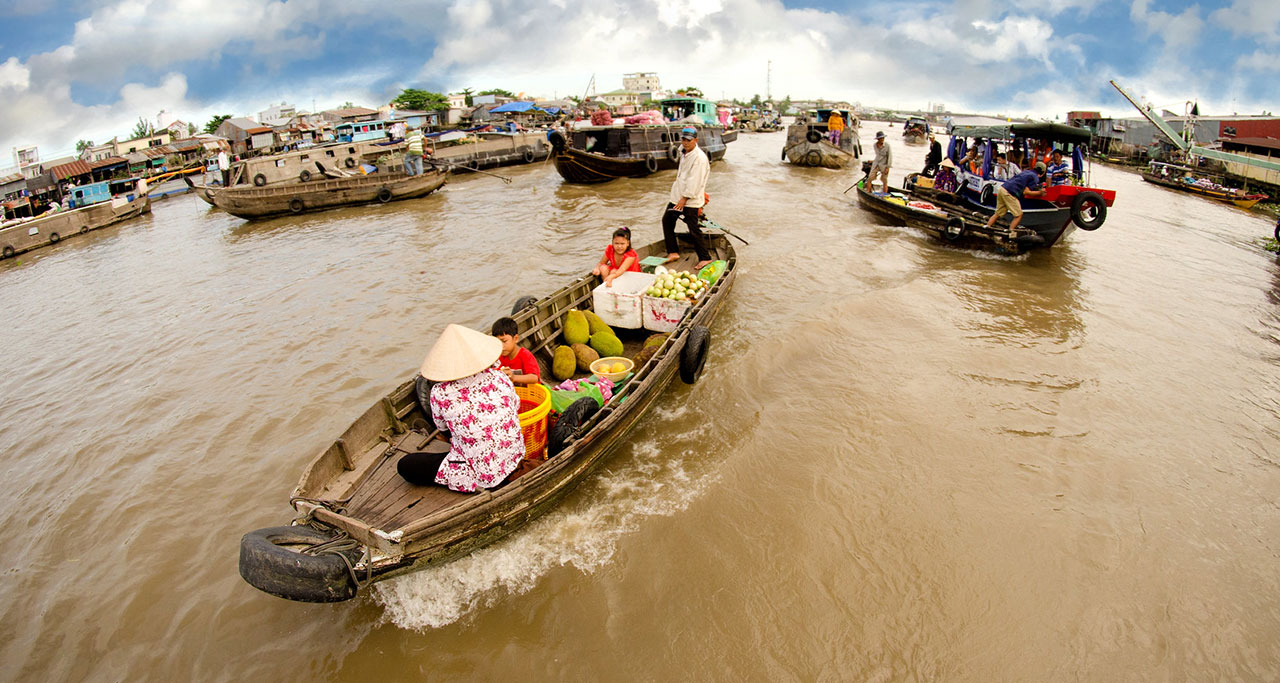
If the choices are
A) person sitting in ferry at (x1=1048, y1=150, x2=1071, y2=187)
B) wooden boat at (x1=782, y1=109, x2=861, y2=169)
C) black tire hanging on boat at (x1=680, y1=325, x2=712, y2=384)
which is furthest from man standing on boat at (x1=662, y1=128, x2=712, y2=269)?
wooden boat at (x1=782, y1=109, x2=861, y2=169)

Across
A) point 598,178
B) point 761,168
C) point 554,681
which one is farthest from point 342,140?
point 554,681

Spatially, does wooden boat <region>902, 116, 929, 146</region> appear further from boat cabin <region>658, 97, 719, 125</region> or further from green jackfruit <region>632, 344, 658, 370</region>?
green jackfruit <region>632, 344, 658, 370</region>

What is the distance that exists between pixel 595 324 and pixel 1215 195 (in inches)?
1042

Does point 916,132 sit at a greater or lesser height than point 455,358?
greater

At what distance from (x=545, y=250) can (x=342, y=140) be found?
29901 mm

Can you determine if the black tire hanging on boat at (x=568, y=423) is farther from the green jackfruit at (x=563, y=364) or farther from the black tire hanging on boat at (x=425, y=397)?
the green jackfruit at (x=563, y=364)

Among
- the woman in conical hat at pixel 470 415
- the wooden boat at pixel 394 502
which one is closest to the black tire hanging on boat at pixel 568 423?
the wooden boat at pixel 394 502

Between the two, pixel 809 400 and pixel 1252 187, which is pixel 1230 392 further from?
pixel 1252 187

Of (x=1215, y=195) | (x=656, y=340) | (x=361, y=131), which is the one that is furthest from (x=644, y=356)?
(x=361, y=131)

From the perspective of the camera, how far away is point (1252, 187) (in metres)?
21.9

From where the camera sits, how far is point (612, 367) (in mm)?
5738

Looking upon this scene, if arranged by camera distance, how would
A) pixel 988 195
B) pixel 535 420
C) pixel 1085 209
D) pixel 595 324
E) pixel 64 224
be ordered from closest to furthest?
pixel 535 420
pixel 595 324
pixel 1085 209
pixel 988 195
pixel 64 224

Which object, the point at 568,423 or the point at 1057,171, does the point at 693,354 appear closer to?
the point at 568,423

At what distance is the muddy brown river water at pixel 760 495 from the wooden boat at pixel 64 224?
460 inches
